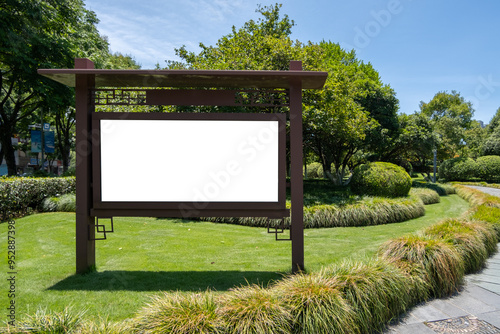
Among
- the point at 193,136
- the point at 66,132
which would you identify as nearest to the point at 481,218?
the point at 193,136

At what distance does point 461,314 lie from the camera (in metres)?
3.58

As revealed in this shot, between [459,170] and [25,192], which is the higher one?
[459,170]

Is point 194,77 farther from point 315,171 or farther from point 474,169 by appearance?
point 315,171

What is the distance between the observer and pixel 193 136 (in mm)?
4590

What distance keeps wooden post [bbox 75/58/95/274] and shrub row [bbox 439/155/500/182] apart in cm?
3424

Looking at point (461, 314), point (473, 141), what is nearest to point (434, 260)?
point (461, 314)

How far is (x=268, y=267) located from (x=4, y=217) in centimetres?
875

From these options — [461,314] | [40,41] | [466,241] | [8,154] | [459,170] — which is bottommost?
[461,314]

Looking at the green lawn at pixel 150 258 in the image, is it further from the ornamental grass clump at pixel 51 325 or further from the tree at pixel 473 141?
the tree at pixel 473 141

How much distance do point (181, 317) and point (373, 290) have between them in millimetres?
2089

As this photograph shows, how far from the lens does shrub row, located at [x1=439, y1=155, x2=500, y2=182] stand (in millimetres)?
28875

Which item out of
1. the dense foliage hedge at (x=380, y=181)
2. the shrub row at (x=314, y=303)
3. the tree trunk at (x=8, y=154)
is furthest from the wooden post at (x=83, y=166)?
the tree trunk at (x=8, y=154)

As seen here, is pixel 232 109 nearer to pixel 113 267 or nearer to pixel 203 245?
pixel 203 245

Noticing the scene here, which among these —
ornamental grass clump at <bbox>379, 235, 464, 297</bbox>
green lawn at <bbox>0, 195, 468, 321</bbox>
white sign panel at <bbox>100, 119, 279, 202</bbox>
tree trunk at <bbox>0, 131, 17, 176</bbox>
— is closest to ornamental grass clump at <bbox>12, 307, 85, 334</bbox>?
green lawn at <bbox>0, 195, 468, 321</bbox>
